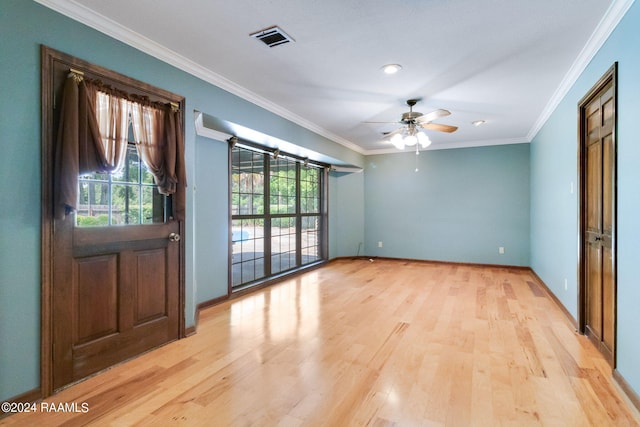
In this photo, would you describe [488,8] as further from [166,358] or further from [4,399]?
[4,399]

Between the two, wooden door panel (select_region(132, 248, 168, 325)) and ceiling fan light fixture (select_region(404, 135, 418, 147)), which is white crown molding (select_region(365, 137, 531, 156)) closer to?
ceiling fan light fixture (select_region(404, 135, 418, 147))

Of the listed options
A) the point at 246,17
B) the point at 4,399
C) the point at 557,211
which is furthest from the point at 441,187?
the point at 4,399

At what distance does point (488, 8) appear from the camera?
2.23 metres

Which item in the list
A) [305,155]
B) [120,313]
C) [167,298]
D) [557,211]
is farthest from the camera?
[305,155]

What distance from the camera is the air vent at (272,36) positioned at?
2.52m

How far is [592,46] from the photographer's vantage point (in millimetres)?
2666

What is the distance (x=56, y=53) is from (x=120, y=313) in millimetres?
1888

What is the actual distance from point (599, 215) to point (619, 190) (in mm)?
686

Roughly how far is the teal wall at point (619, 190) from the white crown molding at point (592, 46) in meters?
0.05

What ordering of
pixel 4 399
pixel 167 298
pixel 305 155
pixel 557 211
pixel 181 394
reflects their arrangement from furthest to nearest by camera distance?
1. pixel 305 155
2. pixel 557 211
3. pixel 167 298
4. pixel 181 394
5. pixel 4 399

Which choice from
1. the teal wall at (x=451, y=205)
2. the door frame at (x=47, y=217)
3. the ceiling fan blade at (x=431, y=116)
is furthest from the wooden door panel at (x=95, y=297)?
the teal wall at (x=451, y=205)

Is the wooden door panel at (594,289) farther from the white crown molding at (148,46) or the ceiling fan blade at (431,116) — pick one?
the white crown molding at (148,46)

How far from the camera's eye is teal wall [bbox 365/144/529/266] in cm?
631

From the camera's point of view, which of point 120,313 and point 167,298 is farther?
point 167,298
